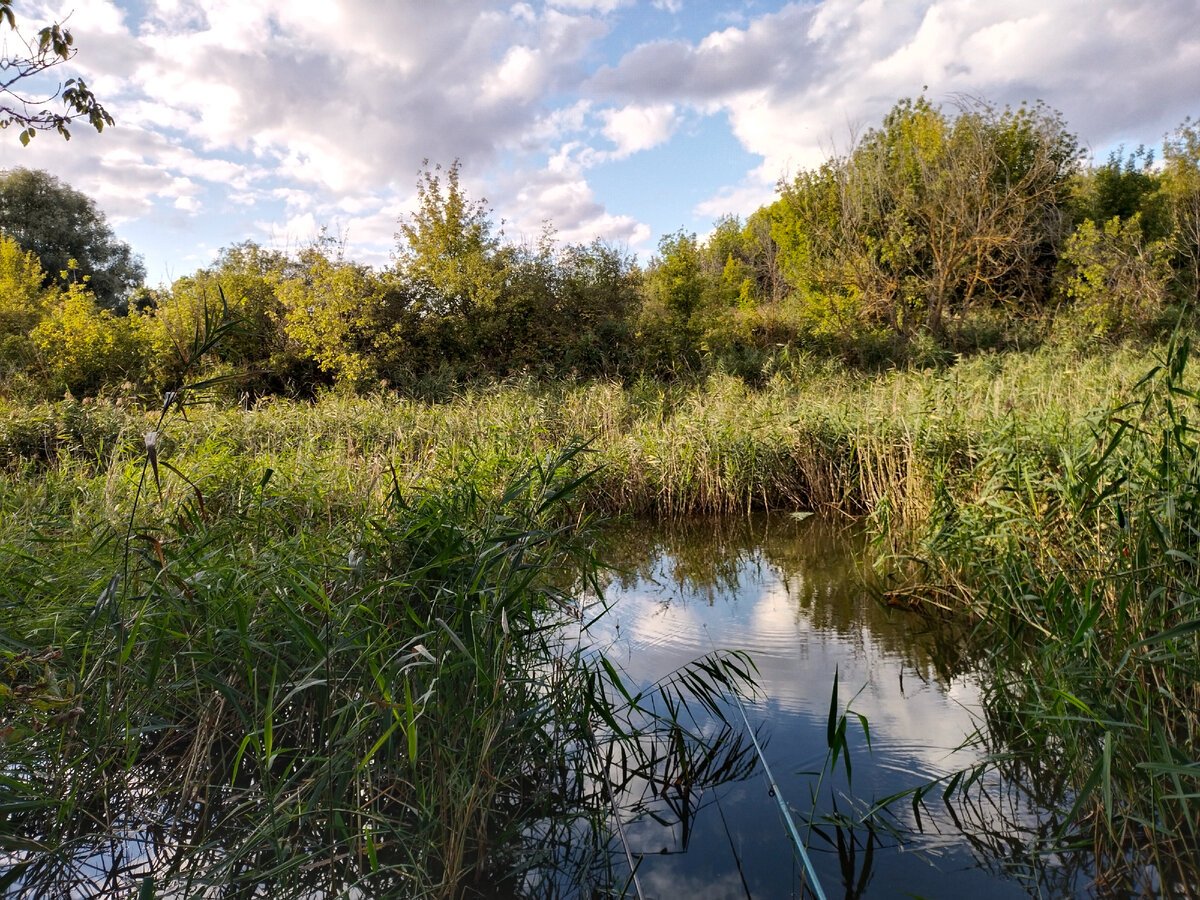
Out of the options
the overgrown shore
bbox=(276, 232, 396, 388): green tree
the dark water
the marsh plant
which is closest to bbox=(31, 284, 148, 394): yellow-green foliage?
bbox=(276, 232, 396, 388): green tree

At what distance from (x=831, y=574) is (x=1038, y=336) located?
14.5m

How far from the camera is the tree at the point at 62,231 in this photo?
28.4 m

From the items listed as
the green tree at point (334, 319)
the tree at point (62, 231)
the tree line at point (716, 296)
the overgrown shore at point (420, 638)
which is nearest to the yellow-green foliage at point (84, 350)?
the tree line at point (716, 296)

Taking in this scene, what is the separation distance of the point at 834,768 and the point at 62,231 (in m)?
36.4

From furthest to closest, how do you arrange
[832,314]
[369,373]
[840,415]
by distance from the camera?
[832,314]
[369,373]
[840,415]

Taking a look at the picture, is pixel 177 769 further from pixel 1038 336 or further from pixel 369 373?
pixel 1038 336

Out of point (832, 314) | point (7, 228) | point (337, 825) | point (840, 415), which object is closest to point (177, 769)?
point (337, 825)

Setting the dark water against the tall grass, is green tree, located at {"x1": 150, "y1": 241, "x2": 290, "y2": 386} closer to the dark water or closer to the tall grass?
the dark water

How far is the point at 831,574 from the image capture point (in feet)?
20.0

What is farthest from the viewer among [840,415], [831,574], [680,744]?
[840,415]

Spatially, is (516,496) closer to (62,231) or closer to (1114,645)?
(1114,645)

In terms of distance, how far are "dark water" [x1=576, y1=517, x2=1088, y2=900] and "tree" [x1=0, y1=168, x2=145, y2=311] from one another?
102ft

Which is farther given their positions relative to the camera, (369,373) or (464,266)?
(464,266)

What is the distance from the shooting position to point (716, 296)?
767 inches
